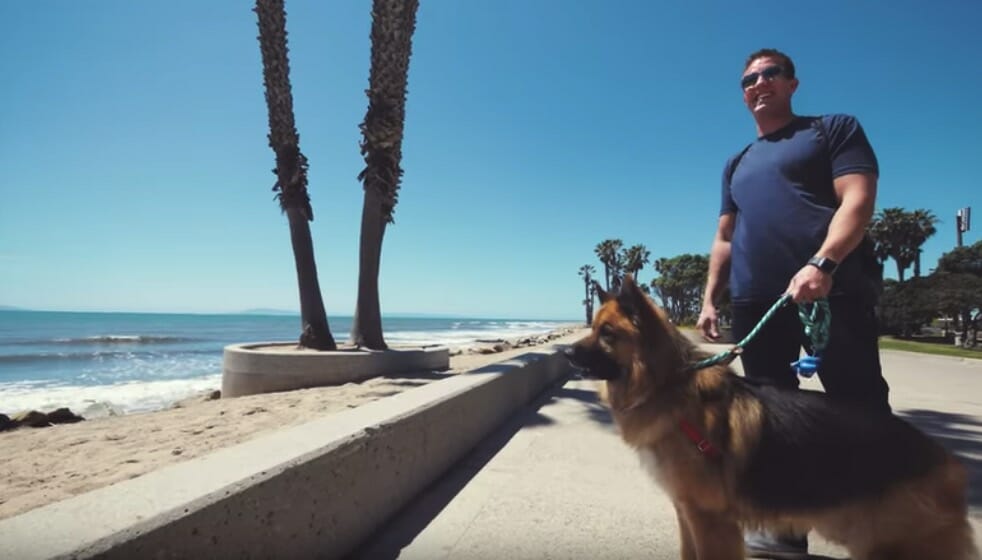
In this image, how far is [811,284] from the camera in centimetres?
198

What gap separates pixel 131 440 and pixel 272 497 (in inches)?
187

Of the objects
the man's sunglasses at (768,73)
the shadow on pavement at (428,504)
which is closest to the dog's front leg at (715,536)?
the shadow on pavement at (428,504)

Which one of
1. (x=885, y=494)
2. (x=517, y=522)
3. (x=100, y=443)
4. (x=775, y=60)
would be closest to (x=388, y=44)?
(x=100, y=443)

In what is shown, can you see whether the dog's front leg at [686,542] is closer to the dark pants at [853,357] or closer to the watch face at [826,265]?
the dark pants at [853,357]

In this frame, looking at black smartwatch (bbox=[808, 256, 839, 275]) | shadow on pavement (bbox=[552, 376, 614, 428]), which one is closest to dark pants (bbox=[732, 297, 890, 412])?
black smartwatch (bbox=[808, 256, 839, 275])

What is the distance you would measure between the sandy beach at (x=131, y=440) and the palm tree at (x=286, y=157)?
3163mm

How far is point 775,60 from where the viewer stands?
8.33ft

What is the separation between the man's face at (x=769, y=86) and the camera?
254 cm

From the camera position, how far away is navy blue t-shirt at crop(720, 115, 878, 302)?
7.30ft

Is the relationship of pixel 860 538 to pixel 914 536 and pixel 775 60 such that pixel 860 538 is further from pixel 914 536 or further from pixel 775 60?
pixel 775 60

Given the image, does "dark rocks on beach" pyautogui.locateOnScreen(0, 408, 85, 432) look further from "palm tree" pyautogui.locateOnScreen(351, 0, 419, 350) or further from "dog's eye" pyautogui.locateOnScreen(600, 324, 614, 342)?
"dog's eye" pyautogui.locateOnScreen(600, 324, 614, 342)

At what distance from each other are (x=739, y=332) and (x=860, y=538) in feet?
3.65

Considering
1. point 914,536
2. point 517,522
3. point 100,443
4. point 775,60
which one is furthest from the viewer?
point 100,443

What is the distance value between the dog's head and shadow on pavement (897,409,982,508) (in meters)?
3.02
